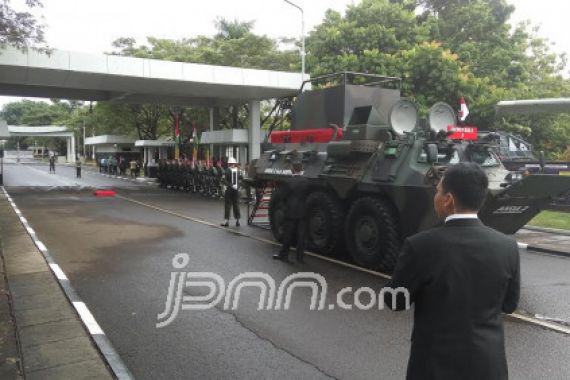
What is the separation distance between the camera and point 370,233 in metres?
9.18

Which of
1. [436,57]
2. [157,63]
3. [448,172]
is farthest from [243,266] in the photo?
[436,57]

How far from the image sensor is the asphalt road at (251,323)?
A: 16.5 ft

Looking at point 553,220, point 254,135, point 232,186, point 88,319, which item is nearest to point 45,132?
point 254,135

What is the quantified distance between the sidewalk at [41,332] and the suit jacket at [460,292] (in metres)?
3.14

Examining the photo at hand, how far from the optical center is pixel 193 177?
1062 inches

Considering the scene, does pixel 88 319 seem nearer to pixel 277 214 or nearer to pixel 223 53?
pixel 277 214

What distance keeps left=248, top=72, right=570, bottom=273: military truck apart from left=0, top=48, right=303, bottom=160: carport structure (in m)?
13.7

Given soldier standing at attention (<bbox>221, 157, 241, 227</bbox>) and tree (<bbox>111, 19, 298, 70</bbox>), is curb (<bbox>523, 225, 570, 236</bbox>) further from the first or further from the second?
tree (<bbox>111, 19, 298, 70</bbox>)

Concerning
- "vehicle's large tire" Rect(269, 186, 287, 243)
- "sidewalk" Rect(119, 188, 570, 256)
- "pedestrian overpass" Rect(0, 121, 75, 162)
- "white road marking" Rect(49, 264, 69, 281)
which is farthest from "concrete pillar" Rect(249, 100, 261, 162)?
"pedestrian overpass" Rect(0, 121, 75, 162)

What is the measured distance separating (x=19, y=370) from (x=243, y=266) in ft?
15.9

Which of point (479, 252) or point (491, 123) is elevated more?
point (491, 123)

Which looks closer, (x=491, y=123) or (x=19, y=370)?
(x=19, y=370)

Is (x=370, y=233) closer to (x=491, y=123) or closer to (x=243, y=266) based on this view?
(x=243, y=266)

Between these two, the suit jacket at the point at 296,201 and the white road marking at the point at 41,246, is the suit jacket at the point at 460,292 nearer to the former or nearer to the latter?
the suit jacket at the point at 296,201
